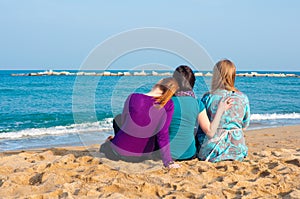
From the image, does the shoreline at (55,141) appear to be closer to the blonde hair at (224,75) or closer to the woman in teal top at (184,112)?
the woman in teal top at (184,112)

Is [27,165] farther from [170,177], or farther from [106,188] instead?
[170,177]

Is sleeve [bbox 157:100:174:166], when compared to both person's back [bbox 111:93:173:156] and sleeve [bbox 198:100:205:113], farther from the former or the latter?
sleeve [bbox 198:100:205:113]

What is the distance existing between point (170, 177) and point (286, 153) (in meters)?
2.63

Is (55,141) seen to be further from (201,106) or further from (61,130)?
(201,106)

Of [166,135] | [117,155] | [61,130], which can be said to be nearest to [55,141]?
[61,130]

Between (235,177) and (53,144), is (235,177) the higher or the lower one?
the higher one

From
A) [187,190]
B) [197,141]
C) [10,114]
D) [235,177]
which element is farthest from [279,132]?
[10,114]

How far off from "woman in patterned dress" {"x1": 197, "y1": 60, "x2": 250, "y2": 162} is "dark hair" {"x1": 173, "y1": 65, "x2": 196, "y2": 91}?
14.8 inches

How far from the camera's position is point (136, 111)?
427 centimetres

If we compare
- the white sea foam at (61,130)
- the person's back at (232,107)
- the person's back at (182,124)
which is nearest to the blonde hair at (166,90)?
the person's back at (182,124)

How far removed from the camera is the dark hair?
14.5ft

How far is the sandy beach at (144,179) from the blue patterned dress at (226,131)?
0.57 feet

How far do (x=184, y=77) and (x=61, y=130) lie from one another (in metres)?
7.62

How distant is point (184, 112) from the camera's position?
4562mm
